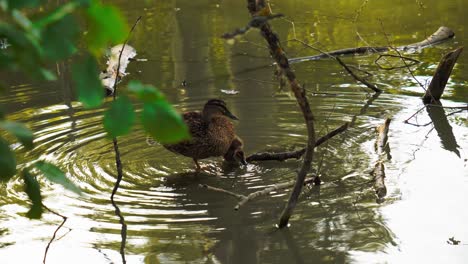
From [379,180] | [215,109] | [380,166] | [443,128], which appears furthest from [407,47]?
[379,180]

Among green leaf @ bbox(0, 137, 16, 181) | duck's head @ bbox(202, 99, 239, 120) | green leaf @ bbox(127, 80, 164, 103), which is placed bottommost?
duck's head @ bbox(202, 99, 239, 120)

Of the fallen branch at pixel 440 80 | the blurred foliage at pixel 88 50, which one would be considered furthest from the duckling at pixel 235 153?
the blurred foliage at pixel 88 50

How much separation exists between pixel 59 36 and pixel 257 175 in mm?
5082

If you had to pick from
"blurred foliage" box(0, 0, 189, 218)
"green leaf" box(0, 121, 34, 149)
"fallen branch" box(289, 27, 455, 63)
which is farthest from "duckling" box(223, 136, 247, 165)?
"blurred foliage" box(0, 0, 189, 218)

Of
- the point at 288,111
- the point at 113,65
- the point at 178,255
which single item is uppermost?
the point at 113,65

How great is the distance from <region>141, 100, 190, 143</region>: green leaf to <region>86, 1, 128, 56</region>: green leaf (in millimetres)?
148

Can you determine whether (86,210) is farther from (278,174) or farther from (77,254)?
(278,174)

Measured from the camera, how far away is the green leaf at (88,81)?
1476 millimetres

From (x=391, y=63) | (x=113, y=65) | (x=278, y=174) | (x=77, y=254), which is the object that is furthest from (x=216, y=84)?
(x=77, y=254)

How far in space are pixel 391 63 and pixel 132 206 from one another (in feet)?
17.4

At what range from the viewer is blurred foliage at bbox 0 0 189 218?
1412mm

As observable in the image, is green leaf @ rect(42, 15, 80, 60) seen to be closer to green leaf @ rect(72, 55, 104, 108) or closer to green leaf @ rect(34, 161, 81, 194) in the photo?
green leaf @ rect(72, 55, 104, 108)

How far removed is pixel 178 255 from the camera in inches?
190

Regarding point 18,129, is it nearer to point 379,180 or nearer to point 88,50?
point 88,50
